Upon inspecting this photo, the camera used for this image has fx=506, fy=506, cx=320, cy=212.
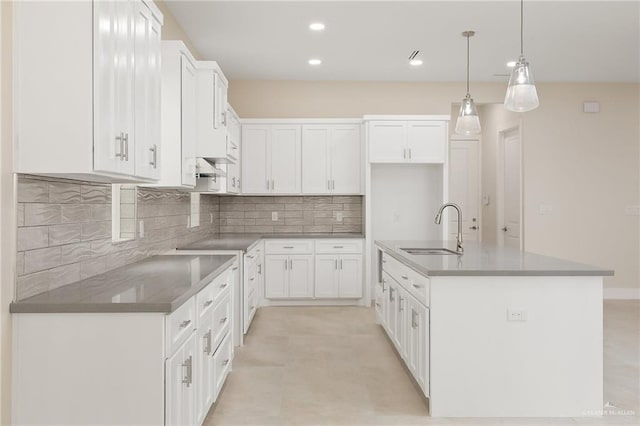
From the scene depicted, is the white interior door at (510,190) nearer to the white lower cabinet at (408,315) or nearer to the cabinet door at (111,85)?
the white lower cabinet at (408,315)

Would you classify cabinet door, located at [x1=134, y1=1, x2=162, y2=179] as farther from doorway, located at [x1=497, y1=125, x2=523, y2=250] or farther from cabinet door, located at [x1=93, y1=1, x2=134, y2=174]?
doorway, located at [x1=497, y1=125, x2=523, y2=250]

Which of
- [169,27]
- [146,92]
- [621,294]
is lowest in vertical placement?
[621,294]

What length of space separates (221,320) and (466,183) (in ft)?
18.4

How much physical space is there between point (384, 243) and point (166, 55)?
252 cm

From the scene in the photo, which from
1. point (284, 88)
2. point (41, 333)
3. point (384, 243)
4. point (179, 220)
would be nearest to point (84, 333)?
point (41, 333)

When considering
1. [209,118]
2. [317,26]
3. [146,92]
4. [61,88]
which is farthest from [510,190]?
[61,88]

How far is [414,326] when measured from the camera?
10.9 feet

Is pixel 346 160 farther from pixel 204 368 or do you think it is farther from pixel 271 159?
pixel 204 368

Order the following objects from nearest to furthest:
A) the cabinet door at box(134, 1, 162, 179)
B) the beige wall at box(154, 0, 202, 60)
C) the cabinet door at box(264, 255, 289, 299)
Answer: the cabinet door at box(134, 1, 162, 179) < the beige wall at box(154, 0, 202, 60) < the cabinet door at box(264, 255, 289, 299)

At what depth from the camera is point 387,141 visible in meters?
6.12

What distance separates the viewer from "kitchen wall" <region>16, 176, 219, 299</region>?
82.2 inches

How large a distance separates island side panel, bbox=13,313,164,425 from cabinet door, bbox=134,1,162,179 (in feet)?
2.45

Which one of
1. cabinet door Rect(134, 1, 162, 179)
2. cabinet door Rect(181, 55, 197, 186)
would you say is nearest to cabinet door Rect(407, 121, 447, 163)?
cabinet door Rect(181, 55, 197, 186)

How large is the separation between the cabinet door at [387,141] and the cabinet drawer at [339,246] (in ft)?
3.33
